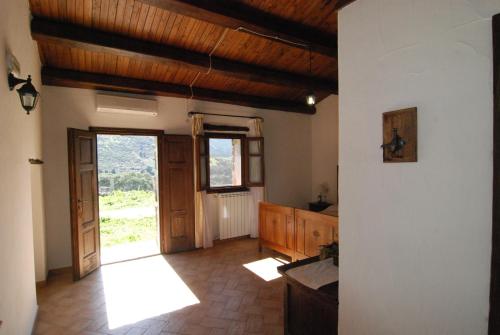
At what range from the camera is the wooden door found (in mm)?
3297

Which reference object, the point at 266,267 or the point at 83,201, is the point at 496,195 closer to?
the point at 266,267

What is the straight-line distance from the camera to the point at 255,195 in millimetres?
5078

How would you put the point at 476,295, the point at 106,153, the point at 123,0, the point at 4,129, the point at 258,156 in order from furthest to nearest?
the point at 106,153, the point at 258,156, the point at 123,0, the point at 4,129, the point at 476,295

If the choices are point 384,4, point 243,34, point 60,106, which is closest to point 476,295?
point 384,4

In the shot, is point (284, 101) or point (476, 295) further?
point (284, 101)

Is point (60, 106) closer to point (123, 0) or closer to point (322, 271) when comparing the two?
point (123, 0)

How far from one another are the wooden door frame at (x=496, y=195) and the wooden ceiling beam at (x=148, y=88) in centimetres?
400

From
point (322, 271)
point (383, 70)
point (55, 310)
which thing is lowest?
point (55, 310)

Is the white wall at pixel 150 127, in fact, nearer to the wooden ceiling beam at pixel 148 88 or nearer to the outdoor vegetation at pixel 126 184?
the wooden ceiling beam at pixel 148 88

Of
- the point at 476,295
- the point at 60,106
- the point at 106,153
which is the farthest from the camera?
the point at 106,153

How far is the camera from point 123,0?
252 cm

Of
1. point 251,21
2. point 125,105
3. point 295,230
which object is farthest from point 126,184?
point 251,21

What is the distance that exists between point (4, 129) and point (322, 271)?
2377 mm

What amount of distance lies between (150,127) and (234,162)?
175cm
